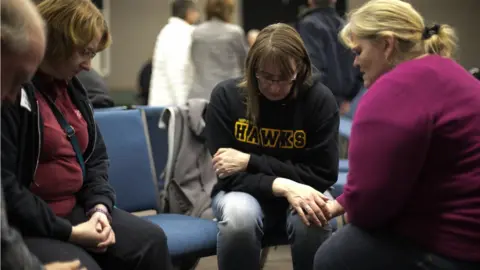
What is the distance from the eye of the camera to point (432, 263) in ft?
5.49

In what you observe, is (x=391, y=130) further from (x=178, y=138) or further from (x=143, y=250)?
(x=178, y=138)

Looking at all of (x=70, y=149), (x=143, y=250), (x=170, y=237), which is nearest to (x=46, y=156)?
(x=70, y=149)

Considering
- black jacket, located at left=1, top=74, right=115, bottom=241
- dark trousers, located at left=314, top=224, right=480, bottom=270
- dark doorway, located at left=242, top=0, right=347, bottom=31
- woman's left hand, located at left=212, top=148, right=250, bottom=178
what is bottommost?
dark doorway, located at left=242, top=0, right=347, bottom=31

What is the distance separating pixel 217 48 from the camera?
4172 millimetres

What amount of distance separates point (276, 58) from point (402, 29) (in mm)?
552

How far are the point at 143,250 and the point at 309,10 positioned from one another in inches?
96.0

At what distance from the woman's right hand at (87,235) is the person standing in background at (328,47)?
7.29ft

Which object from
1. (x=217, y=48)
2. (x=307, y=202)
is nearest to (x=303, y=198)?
(x=307, y=202)

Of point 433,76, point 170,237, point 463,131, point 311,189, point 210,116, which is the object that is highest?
point 433,76

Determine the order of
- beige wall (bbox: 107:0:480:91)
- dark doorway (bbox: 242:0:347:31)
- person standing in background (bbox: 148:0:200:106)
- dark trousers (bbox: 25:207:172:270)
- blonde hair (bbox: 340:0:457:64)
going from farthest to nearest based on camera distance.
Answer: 1. beige wall (bbox: 107:0:480:91)
2. dark doorway (bbox: 242:0:347:31)
3. person standing in background (bbox: 148:0:200:106)
4. dark trousers (bbox: 25:207:172:270)
5. blonde hair (bbox: 340:0:457:64)

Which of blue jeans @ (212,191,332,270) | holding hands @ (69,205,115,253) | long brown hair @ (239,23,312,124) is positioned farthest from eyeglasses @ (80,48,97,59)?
blue jeans @ (212,191,332,270)

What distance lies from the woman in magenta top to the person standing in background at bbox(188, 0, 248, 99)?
2469mm

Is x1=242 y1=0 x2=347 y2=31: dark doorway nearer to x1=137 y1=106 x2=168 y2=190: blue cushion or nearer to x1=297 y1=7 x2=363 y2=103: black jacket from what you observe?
x1=297 y1=7 x2=363 y2=103: black jacket

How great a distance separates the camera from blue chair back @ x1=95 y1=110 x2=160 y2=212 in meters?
2.63
